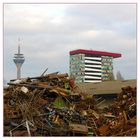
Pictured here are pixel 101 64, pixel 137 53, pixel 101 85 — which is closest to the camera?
pixel 137 53

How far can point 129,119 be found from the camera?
1180 centimetres

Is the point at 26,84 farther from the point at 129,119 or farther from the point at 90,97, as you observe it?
the point at 129,119

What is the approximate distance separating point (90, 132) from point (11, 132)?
7.32 feet

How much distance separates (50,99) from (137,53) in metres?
4.70

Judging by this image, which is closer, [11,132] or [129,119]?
[11,132]

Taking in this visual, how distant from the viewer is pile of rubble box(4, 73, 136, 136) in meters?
10.6

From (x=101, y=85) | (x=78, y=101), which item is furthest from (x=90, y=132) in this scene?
(x=101, y=85)

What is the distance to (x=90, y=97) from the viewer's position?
13.1m

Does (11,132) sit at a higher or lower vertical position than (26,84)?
lower

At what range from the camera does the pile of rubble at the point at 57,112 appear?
34.7 feet

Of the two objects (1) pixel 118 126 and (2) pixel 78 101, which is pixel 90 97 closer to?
(2) pixel 78 101

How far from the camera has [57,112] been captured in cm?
1127

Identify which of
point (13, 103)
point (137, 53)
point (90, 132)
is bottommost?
point (90, 132)

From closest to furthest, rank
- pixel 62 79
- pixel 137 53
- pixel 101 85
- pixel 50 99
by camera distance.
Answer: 1. pixel 137 53
2. pixel 50 99
3. pixel 62 79
4. pixel 101 85
